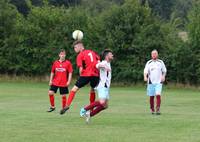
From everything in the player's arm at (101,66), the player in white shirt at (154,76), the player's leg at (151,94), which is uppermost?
the player's arm at (101,66)

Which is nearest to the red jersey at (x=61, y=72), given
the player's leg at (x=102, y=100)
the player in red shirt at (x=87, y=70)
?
the player in red shirt at (x=87, y=70)

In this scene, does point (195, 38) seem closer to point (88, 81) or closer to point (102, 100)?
point (88, 81)

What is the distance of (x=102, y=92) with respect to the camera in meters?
14.3

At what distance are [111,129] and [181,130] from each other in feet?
5.18

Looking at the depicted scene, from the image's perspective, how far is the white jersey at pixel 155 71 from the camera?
18.2 meters

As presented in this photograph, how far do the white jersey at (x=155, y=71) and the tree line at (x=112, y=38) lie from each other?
2401 centimetres

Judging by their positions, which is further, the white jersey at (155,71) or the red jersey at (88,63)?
the white jersey at (155,71)

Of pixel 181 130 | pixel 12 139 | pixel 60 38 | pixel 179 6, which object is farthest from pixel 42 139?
pixel 179 6

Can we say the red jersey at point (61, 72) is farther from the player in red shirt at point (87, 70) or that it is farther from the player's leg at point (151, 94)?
the player in red shirt at point (87, 70)

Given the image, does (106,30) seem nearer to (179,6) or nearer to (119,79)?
(119,79)

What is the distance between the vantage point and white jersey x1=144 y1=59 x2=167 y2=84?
18.2 meters

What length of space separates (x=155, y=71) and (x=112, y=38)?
26284 mm

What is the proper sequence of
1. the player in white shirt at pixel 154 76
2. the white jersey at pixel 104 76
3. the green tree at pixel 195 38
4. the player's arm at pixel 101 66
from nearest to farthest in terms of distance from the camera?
the player's arm at pixel 101 66
the white jersey at pixel 104 76
the player in white shirt at pixel 154 76
the green tree at pixel 195 38

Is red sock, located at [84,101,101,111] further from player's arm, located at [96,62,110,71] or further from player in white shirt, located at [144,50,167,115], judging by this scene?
player in white shirt, located at [144,50,167,115]
